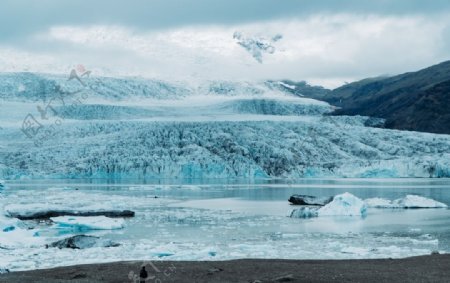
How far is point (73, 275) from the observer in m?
10.2

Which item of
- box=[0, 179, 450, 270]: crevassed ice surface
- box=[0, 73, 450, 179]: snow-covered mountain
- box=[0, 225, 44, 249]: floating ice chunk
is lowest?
box=[0, 179, 450, 270]: crevassed ice surface

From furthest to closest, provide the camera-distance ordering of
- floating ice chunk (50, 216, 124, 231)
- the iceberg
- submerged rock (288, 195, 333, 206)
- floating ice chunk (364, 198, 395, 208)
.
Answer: submerged rock (288, 195, 333, 206)
floating ice chunk (364, 198, 395, 208)
the iceberg
floating ice chunk (50, 216, 124, 231)

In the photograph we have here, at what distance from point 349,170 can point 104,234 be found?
39368mm

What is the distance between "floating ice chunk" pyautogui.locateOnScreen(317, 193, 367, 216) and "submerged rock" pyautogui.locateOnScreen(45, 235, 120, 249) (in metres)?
10.8

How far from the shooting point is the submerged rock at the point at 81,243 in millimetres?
14039

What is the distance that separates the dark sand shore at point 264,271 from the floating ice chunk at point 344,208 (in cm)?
1133

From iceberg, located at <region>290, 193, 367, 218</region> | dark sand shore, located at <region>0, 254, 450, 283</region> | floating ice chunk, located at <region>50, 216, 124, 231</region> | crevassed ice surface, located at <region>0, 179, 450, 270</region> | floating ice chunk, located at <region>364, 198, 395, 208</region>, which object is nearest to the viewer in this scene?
dark sand shore, located at <region>0, 254, 450, 283</region>

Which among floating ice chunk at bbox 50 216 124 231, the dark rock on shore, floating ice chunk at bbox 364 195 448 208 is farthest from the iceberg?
floating ice chunk at bbox 50 216 124 231

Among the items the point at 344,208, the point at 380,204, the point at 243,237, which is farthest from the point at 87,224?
the point at 380,204

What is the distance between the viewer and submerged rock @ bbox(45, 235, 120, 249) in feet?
46.1

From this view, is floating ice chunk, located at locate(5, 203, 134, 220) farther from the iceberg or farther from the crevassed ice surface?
the iceberg

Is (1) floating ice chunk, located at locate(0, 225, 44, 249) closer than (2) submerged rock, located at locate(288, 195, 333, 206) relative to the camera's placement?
Yes

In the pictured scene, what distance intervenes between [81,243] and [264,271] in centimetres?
532

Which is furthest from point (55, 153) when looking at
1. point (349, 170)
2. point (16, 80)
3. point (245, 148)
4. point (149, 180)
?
point (16, 80)
